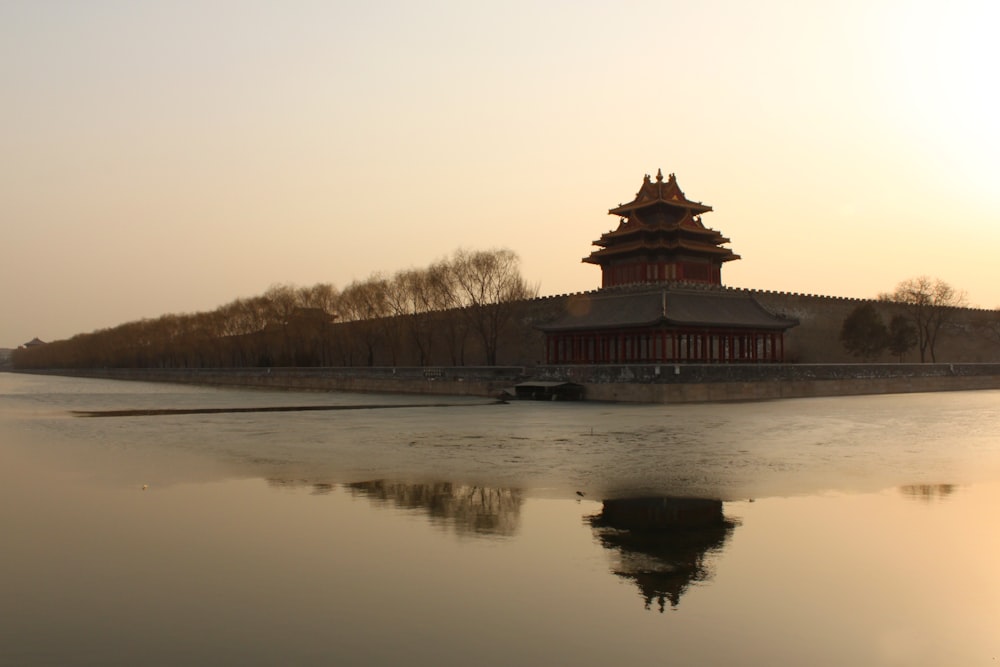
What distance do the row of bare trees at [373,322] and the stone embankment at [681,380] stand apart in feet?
18.4

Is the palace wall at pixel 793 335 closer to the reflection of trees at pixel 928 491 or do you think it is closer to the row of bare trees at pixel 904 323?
the row of bare trees at pixel 904 323

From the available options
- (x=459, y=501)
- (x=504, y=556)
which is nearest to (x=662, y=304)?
(x=459, y=501)

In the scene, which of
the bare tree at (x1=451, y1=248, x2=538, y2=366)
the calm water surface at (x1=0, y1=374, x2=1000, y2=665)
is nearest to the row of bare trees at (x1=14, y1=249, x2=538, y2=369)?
the bare tree at (x1=451, y1=248, x2=538, y2=366)

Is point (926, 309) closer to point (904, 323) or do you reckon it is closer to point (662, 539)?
point (904, 323)

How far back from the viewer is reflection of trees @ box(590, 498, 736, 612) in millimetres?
8383

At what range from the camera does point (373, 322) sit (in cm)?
6794

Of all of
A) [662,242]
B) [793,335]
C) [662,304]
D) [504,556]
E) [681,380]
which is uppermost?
[662,242]

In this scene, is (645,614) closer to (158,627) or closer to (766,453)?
(158,627)

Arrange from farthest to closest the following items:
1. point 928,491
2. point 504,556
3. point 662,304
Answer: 1. point 662,304
2. point 928,491
3. point 504,556

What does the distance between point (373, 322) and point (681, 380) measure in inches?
1350

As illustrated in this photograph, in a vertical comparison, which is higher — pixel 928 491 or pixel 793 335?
pixel 793 335

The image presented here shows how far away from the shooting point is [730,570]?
875 cm

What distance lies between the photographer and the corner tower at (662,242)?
55.0 meters

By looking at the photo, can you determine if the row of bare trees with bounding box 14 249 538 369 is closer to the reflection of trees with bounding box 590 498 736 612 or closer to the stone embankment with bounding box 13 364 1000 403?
the stone embankment with bounding box 13 364 1000 403
